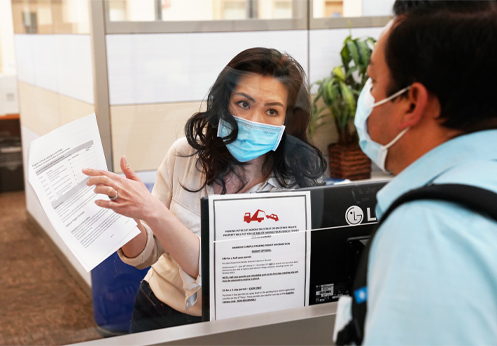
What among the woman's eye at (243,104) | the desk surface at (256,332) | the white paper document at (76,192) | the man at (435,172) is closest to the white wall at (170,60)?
the woman's eye at (243,104)

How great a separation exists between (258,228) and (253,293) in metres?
0.14

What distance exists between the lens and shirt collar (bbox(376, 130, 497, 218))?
0.64 meters

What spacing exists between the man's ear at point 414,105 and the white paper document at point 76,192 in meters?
0.64

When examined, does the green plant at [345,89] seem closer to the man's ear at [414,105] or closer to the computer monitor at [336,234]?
the computer monitor at [336,234]

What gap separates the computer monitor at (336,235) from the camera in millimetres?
1157

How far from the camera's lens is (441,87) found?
638 mm

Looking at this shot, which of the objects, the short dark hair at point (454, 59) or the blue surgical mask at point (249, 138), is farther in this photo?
the blue surgical mask at point (249, 138)

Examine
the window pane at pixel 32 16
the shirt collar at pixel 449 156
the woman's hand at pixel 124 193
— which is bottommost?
the woman's hand at pixel 124 193

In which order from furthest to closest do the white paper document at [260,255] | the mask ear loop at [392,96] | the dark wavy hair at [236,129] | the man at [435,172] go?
1. the dark wavy hair at [236,129]
2. the white paper document at [260,255]
3. the mask ear loop at [392,96]
4. the man at [435,172]

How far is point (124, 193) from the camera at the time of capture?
3.52ft

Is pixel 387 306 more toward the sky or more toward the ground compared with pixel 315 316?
more toward the sky

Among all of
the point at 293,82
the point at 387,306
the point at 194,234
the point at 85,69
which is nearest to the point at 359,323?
the point at 387,306

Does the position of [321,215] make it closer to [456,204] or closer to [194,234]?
[194,234]

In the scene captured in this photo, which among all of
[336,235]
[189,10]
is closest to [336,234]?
[336,235]
